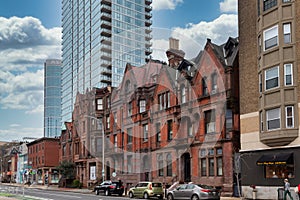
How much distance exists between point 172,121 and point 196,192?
1735 cm

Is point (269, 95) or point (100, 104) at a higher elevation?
point (100, 104)

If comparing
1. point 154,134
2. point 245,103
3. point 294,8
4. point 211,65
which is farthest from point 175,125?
point 294,8

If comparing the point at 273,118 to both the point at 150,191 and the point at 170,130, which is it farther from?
the point at 170,130

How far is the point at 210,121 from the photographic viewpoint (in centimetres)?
4728

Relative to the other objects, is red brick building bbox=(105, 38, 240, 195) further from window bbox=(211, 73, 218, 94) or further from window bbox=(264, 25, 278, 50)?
window bbox=(264, 25, 278, 50)

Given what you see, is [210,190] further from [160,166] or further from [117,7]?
[117,7]

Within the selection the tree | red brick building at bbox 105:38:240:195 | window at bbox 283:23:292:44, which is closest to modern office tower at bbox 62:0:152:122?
red brick building at bbox 105:38:240:195

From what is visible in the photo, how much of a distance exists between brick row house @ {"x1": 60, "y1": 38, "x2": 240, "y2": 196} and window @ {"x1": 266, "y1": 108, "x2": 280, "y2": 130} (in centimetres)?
652

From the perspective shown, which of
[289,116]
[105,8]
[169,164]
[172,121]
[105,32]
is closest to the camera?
[289,116]

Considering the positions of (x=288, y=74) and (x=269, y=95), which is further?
(x=269, y=95)

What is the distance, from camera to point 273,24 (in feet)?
122

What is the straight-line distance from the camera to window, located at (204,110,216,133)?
46.6m

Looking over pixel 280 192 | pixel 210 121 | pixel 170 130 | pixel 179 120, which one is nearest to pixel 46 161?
pixel 170 130

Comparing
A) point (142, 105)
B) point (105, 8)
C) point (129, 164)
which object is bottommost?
point (129, 164)
